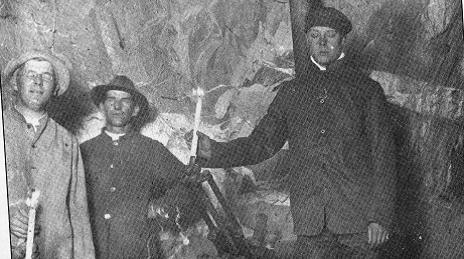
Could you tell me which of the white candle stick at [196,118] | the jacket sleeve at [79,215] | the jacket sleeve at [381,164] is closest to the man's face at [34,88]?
the jacket sleeve at [79,215]

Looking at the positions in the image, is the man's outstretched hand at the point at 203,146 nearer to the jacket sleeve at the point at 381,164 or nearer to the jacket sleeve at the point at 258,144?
the jacket sleeve at the point at 258,144

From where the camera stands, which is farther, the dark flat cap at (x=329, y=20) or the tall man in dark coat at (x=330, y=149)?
the dark flat cap at (x=329, y=20)

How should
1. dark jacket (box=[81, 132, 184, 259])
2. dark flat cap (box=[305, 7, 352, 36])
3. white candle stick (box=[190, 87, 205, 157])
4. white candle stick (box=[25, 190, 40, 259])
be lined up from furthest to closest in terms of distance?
dark flat cap (box=[305, 7, 352, 36]) < white candle stick (box=[190, 87, 205, 157]) < dark jacket (box=[81, 132, 184, 259]) < white candle stick (box=[25, 190, 40, 259])

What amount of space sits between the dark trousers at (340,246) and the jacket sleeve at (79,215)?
1.17m

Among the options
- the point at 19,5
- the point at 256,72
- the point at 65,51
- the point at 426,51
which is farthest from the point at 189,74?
the point at 426,51

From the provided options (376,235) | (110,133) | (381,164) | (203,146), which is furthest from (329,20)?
(110,133)

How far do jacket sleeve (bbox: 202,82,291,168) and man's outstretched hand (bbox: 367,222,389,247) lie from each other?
2.14 ft

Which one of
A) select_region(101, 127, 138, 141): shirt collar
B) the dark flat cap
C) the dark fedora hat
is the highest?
the dark flat cap

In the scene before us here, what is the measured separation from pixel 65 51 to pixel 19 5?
36 cm

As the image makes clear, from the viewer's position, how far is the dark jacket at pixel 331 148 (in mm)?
3461

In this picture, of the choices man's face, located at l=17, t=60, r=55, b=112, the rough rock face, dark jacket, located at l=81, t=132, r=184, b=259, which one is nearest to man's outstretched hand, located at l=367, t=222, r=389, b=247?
the rough rock face

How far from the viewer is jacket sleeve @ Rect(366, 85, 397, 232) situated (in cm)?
345

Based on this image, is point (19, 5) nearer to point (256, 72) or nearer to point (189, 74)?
point (189, 74)

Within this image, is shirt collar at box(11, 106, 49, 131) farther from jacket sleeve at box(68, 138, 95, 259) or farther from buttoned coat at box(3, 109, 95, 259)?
jacket sleeve at box(68, 138, 95, 259)
